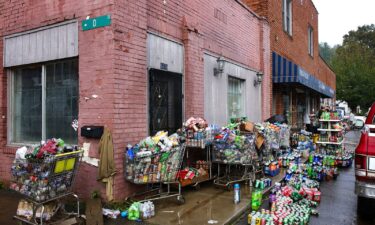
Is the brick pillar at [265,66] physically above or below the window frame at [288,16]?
below

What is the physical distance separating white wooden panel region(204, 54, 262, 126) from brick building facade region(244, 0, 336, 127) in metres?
2.05

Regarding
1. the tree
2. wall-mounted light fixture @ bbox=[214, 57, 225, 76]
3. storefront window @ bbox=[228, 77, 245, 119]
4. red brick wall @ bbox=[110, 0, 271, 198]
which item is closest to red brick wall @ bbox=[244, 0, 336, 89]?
red brick wall @ bbox=[110, 0, 271, 198]

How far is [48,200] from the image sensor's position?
4.59 m

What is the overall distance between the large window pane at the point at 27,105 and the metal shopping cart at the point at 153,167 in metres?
2.50

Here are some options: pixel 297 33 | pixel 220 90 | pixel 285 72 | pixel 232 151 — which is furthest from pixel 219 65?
pixel 297 33

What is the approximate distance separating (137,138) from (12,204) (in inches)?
98.3

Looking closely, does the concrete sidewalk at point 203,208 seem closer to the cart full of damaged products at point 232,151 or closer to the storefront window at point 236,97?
the cart full of damaged products at point 232,151

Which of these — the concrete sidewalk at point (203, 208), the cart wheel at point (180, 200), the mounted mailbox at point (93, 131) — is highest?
the mounted mailbox at point (93, 131)

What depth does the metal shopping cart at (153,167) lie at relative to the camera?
559 cm

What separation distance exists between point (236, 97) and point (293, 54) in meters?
7.07

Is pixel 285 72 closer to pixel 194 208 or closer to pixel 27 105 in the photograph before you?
pixel 194 208

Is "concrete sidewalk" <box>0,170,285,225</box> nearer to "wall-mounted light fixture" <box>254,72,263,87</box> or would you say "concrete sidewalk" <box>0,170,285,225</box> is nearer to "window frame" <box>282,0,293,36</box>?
"wall-mounted light fixture" <box>254,72,263,87</box>

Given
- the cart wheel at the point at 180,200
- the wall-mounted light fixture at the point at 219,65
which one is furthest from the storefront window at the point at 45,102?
the wall-mounted light fixture at the point at 219,65

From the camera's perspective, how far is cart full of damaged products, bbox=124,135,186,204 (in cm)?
560
